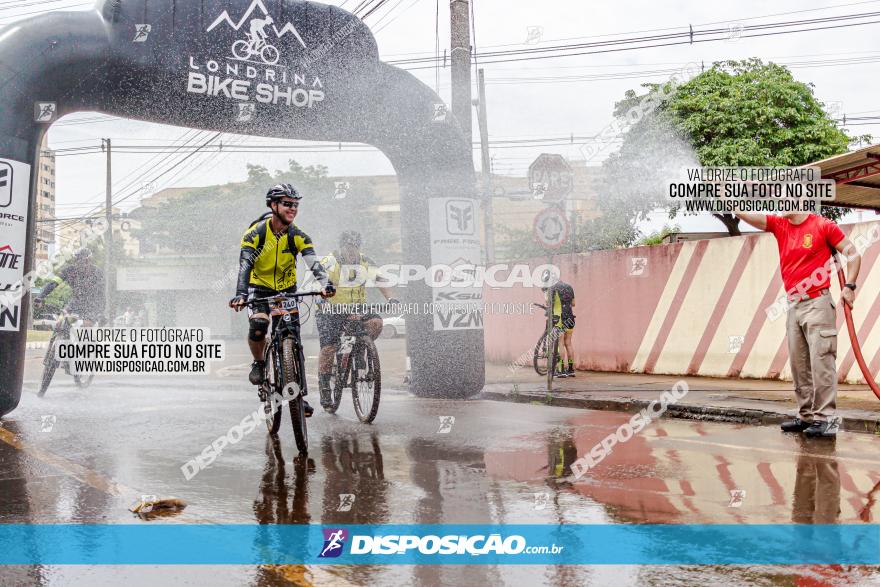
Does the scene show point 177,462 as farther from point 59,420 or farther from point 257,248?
point 59,420

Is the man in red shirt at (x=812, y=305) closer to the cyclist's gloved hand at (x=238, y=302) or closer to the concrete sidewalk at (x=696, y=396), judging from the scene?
the concrete sidewalk at (x=696, y=396)

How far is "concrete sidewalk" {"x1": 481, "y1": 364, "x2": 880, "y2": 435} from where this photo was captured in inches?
342

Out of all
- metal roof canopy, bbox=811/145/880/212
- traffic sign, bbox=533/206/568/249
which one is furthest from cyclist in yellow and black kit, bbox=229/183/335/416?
metal roof canopy, bbox=811/145/880/212

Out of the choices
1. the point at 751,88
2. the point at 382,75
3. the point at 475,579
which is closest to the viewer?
the point at 475,579

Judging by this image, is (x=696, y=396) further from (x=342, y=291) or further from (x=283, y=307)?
(x=283, y=307)

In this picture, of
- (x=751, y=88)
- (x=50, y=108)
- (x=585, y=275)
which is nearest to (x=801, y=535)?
(x=50, y=108)

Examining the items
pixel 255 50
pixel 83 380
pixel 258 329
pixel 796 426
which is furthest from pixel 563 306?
pixel 258 329

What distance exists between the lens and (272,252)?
7461mm

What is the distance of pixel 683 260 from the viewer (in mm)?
13656

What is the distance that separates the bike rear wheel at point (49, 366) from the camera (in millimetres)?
11758

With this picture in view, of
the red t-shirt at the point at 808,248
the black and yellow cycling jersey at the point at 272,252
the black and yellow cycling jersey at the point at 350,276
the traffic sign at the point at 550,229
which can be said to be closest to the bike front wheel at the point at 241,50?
the black and yellow cycling jersey at the point at 350,276

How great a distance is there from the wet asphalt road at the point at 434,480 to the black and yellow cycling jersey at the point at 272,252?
1.42 metres

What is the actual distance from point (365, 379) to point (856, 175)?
19.9ft

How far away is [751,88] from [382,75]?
24.8m
